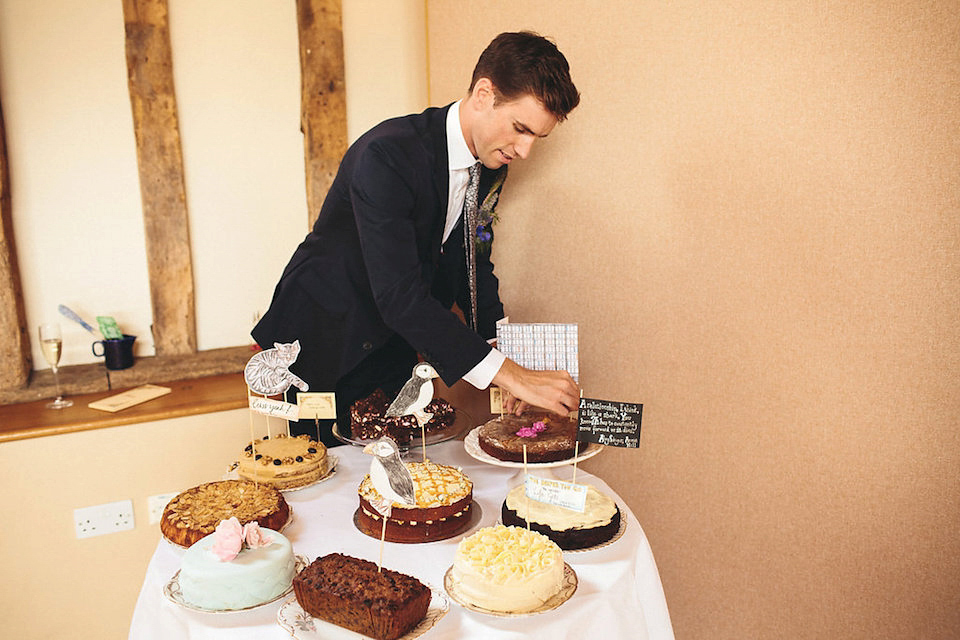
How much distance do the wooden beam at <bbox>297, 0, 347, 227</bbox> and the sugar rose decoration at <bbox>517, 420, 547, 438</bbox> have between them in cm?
171

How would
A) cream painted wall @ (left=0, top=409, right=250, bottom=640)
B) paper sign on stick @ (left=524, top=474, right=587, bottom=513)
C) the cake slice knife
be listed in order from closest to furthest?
paper sign on stick @ (left=524, top=474, right=587, bottom=513)
cream painted wall @ (left=0, top=409, right=250, bottom=640)
the cake slice knife

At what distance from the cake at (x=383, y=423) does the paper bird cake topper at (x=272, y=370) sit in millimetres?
263

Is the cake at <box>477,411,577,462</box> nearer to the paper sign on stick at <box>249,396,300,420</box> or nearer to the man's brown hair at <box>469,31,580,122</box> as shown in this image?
the paper sign on stick at <box>249,396,300,420</box>

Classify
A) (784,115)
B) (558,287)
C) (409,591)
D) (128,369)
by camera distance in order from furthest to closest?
1. (128,369)
2. (558,287)
3. (784,115)
4. (409,591)

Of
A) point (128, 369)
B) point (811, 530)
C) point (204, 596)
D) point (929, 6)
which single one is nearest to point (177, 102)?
point (128, 369)

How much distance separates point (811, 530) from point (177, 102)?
2733 mm

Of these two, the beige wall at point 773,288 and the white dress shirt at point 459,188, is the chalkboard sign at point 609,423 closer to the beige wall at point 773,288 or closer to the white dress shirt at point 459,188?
the white dress shirt at point 459,188

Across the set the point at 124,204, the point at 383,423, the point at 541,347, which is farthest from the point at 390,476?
the point at 124,204

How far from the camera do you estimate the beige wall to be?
149 cm

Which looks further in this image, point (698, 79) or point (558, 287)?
point (558, 287)

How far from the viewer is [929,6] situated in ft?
4.65

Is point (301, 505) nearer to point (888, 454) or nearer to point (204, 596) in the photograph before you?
point (204, 596)

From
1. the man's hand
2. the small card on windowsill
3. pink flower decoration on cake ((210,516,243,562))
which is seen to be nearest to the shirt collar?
the man's hand

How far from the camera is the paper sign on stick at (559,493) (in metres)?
1.31
